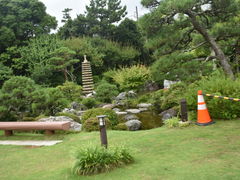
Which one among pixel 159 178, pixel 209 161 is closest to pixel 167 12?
pixel 209 161

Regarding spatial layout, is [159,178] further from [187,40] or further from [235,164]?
[187,40]

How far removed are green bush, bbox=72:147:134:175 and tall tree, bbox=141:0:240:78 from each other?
3.29m

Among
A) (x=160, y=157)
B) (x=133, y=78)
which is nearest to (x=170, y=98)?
(x=133, y=78)

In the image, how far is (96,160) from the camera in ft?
11.5

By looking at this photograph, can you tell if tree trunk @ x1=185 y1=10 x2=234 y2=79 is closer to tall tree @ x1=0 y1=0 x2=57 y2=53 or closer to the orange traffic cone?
the orange traffic cone

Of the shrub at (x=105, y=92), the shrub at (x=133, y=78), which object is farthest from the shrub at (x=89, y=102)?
the shrub at (x=133, y=78)

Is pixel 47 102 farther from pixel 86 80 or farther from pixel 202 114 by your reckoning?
pixel 86 80

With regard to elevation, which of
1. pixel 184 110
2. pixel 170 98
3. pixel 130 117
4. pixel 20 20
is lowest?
pixel 130 117

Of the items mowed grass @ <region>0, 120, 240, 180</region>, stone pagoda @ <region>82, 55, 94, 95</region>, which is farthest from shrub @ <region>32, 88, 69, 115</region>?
stone pagoda @ <region>82, 55, 94, 95</region>

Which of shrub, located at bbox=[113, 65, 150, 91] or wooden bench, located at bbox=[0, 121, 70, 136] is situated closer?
wooden bench, located at bbox=[0, 121, 70, 136]

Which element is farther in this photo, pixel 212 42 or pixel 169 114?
pixel 169 114

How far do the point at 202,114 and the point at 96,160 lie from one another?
3.04 meters

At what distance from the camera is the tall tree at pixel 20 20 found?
1753 centimetres

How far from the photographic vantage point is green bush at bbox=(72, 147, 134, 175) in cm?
347
